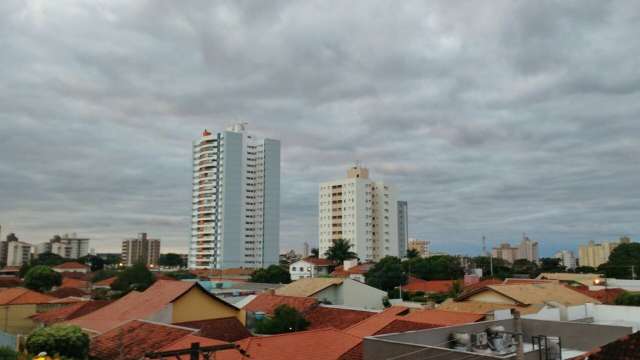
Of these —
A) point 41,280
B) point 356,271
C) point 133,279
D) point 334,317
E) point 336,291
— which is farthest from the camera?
point 356,271

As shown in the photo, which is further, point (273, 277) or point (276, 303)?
point (273, 277)

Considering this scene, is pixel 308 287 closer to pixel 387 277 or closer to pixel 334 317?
pixel 334 317

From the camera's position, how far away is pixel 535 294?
4019cm

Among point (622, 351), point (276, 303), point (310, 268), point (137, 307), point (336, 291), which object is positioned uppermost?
point (622, 351)

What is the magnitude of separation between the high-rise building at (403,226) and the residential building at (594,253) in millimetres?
55711

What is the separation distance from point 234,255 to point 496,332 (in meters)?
118

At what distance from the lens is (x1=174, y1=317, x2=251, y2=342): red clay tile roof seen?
2945 cm

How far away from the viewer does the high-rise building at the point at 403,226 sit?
16062 cm

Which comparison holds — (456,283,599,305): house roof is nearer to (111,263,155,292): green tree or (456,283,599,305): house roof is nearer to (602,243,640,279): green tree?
(111,263,155,292): green tree

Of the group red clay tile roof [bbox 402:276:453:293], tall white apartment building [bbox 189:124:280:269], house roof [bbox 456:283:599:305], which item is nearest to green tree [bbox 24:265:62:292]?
red clay tile roof [bbox 402:276:453:293]

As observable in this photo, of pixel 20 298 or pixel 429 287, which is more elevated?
pixel 20 298

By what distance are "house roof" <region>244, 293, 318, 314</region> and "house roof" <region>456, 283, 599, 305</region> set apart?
12.7 metres

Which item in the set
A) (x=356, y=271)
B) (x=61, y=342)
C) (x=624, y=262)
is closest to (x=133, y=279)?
(x=356, y=271)

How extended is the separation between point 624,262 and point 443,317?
77020 millimetres
